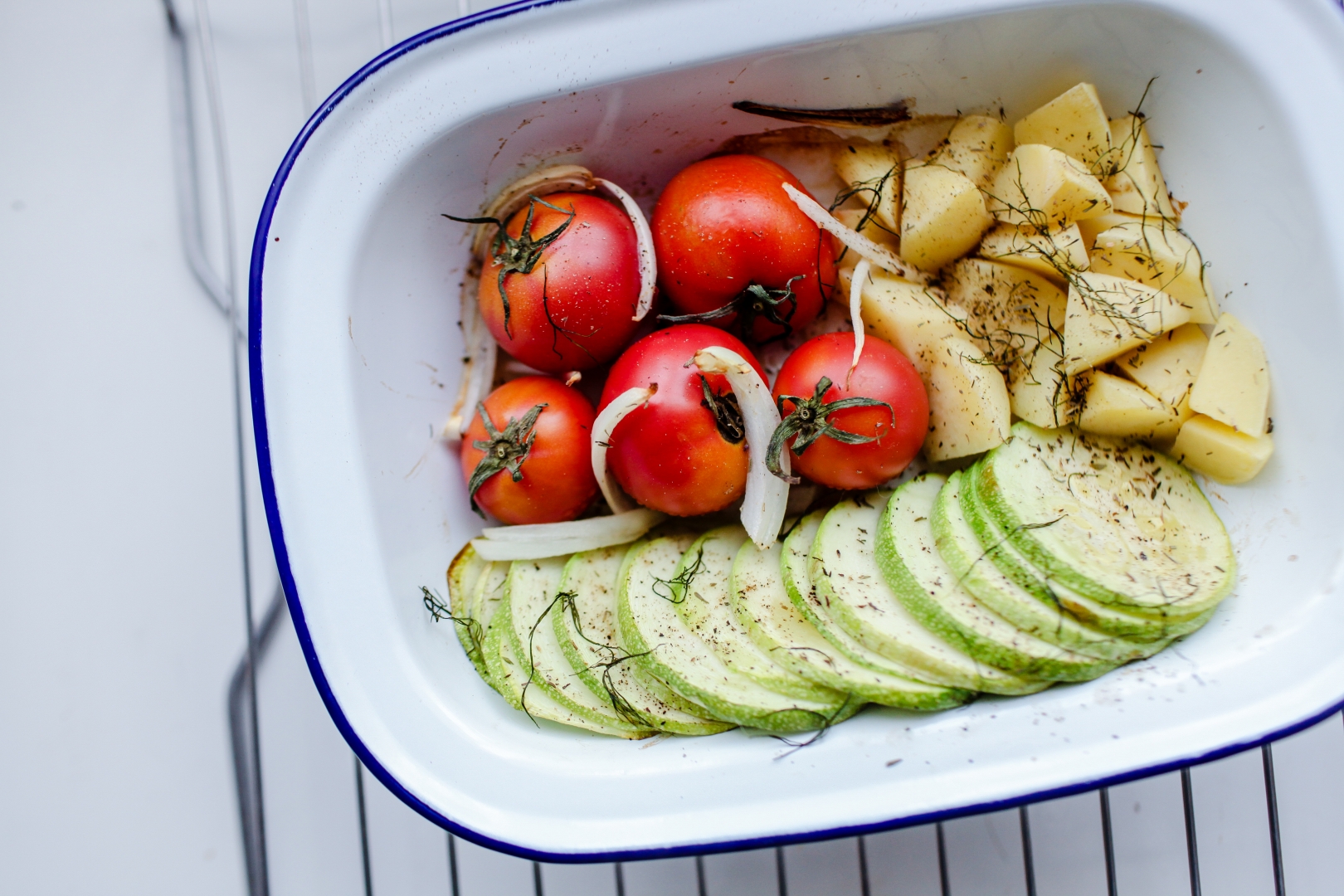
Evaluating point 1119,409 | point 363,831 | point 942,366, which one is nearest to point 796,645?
point 942,366

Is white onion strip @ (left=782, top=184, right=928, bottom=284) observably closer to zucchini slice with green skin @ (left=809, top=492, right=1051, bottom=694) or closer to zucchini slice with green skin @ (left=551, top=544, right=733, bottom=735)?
zucchini slice with green skin @ (left=809, top=492, right=1051, bottom=694)

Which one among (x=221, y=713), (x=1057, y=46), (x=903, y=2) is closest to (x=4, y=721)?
(x=221, y=713)

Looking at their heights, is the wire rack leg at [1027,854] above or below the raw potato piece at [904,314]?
below

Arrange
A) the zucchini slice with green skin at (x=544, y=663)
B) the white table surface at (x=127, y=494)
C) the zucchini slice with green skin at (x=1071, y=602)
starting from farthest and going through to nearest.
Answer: the white table surface at (x=127, y=494) → the zucchini slice with green skin at (x=544, y=663) → the zucchini slice with green skin at (x=1071, y=602)

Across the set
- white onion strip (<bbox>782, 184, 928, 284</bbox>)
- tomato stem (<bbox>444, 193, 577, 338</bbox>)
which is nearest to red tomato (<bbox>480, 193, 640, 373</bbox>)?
tomato stem (<bbox>444, 193, 577, 338</bbox>)

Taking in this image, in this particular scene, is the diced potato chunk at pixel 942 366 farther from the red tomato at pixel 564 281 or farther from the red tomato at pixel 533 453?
the red tomato at pixel 533 453

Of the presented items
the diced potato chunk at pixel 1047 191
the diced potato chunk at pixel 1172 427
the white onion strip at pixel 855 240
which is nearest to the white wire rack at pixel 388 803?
the diced potato chunk at pixel 1172 427

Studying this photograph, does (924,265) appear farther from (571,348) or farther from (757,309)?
(571,348)
